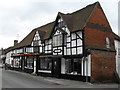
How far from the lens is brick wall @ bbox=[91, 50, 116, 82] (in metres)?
21.5

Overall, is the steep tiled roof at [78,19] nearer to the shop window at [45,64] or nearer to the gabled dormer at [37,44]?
the shop window at [45,64]

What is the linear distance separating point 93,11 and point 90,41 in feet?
13.9

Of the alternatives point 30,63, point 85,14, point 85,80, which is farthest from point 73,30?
point 30,63

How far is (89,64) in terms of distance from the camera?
21172mm

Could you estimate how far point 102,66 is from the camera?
22.6 m

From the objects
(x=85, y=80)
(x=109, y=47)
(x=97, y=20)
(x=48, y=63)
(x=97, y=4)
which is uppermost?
(x=97, y=4)

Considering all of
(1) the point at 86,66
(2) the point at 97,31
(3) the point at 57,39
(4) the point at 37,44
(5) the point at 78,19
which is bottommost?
(1) the point at 86,66

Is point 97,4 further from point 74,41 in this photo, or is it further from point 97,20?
point 74,41

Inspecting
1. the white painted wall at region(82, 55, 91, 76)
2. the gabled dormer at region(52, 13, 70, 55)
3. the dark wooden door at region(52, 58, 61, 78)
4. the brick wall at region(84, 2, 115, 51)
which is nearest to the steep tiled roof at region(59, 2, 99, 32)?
the brick wall at region(84, 2, 115, 51)

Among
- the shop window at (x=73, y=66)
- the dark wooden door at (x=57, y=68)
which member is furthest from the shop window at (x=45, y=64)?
the shop window at (x=73, y=66)

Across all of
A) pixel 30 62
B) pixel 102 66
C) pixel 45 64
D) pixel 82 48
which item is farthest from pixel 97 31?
pixel 30 62

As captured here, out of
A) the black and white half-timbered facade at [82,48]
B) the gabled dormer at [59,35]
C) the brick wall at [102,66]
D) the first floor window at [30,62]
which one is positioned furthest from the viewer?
the first floor window at [30,62]

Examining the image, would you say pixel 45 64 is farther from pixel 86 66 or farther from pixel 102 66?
pixel 102 66

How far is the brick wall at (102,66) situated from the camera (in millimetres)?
21500
